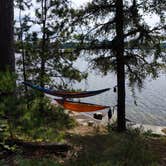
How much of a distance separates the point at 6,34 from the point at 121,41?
431 cm

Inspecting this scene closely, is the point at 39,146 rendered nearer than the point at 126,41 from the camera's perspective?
Yes

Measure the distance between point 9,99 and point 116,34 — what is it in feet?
17.8

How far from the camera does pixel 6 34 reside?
4715 millimetres

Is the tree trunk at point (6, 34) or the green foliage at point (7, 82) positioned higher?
the tree trunk at point (6, 34)

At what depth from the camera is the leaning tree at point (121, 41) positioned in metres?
8.33

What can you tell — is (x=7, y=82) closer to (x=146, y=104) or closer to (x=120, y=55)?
(x=120, y=55)

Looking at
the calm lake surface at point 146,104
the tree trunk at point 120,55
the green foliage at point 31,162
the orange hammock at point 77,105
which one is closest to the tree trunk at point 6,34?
the green foliage at point 31,162

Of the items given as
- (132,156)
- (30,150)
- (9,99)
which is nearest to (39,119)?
(9,99)

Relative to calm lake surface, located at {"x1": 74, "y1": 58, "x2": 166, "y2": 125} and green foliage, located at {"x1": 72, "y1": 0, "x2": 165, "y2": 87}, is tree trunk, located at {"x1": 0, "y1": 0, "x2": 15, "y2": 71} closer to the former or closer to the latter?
green foliage, located at {"x1": 72, "y1": 0, "x2": 165, "y2": 87}

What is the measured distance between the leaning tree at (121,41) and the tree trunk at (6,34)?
13.0 feet

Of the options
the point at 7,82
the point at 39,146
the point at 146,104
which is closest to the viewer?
the point at 7,82

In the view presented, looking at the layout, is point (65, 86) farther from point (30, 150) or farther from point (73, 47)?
point (30, 150)

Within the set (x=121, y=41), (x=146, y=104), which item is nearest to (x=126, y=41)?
(x=121, y=41)

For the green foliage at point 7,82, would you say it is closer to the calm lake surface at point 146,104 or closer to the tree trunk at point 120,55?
the tree trunk at point 120,55
